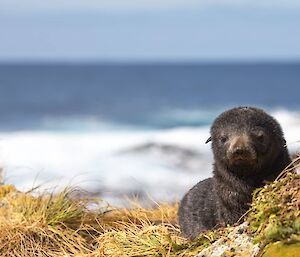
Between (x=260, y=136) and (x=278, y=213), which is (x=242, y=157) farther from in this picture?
(x=278, y=213)

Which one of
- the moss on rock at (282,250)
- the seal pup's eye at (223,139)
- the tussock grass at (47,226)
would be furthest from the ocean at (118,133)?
the moss on rock at (282,250)

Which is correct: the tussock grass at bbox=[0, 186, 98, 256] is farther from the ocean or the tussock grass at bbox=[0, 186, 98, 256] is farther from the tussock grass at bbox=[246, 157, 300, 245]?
the tussock grass at bbox=[246, 157, 300, 245]

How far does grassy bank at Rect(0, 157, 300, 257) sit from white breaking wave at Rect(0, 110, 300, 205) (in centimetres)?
741

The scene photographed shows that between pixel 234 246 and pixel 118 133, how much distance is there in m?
31.8

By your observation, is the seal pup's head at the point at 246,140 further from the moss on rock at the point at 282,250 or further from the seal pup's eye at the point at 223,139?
the moss on rock at the point at 282,250

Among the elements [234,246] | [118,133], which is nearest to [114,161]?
[118,133]

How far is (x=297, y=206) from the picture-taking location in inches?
193

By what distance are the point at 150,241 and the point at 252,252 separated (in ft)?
4.26

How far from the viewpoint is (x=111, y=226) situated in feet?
25.9

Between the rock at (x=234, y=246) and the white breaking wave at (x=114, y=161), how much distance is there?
424 inches

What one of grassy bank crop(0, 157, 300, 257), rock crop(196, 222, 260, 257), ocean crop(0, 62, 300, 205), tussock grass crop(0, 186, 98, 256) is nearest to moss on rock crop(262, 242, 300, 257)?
grassy bank crop(0, 157, 300, 257)

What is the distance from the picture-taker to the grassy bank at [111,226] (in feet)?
16.3

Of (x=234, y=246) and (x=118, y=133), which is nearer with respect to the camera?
(x=234, y=246)

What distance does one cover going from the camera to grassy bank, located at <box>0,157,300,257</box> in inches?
195
